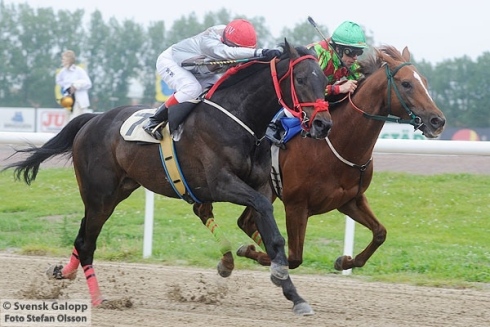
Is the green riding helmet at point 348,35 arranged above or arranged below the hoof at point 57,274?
above

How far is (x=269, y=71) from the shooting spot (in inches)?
220

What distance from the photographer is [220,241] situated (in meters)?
6.02

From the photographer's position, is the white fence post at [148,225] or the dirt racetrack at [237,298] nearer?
the dirt racetrack at [237,298]

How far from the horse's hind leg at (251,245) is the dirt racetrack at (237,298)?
0.24 meters

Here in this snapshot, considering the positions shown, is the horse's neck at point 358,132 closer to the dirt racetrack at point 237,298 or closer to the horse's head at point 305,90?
the horse's head at point 305,90

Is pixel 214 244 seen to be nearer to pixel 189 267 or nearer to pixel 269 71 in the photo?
pixel 189 267

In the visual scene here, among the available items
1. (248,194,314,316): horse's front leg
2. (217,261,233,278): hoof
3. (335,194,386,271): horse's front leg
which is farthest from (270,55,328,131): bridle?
(217,261,233,278): hoof

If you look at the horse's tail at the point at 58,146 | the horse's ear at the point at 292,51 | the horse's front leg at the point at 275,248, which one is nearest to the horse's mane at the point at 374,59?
the horse's ear at the point at 292,51

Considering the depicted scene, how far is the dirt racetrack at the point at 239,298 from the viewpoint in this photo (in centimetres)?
538

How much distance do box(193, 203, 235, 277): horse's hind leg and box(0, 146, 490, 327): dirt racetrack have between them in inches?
5.4

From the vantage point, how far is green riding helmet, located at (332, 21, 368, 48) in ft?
19.6

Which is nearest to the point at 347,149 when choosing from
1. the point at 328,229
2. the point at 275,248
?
the point at 275,248

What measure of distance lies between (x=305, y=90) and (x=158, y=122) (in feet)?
3.95

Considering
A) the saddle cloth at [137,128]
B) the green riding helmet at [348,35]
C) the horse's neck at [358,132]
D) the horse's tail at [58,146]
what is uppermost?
the green riding helmet at [348,35]
